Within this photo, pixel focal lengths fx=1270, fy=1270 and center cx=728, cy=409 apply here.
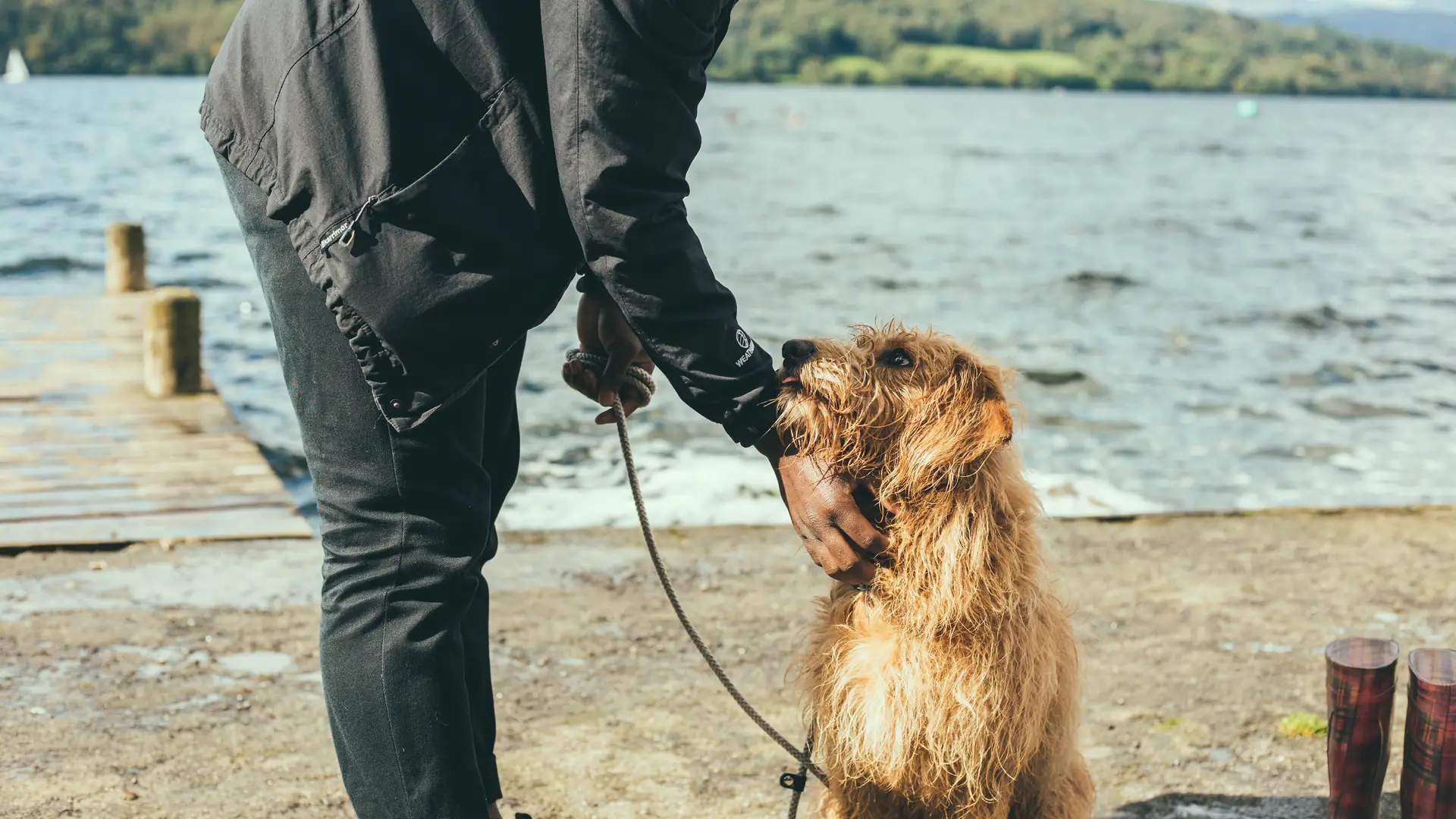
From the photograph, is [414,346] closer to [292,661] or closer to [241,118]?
[241,118]

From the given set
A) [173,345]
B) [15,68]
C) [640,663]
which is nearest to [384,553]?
[640,663]

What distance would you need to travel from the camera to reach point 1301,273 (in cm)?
2495

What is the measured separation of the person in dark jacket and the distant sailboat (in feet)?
346

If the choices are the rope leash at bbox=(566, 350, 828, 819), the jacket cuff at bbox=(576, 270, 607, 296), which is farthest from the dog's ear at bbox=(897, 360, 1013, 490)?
the jacket cuff at bbox=(576, 270, 607, 296)

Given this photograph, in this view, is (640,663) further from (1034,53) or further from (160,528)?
(1034,53)

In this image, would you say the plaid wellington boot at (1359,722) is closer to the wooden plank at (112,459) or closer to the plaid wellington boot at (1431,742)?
the plaid wellington boot at (1431,742)

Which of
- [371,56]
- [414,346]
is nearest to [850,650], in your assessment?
[414,346]

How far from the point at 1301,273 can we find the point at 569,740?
2443 cm

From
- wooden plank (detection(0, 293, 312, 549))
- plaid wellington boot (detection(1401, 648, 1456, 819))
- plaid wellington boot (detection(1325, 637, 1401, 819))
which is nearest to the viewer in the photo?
plaid wellington boot (detection(1401, 648, 1456, 819))

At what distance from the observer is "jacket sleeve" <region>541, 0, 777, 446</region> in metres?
2.08

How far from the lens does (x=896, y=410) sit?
2715 mm

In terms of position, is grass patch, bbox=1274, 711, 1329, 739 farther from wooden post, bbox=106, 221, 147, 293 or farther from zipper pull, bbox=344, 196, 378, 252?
wooden post, bbox=106, 221, 147, 293

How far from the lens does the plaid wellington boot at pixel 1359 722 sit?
3049mm

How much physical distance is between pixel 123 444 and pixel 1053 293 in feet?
57.4
